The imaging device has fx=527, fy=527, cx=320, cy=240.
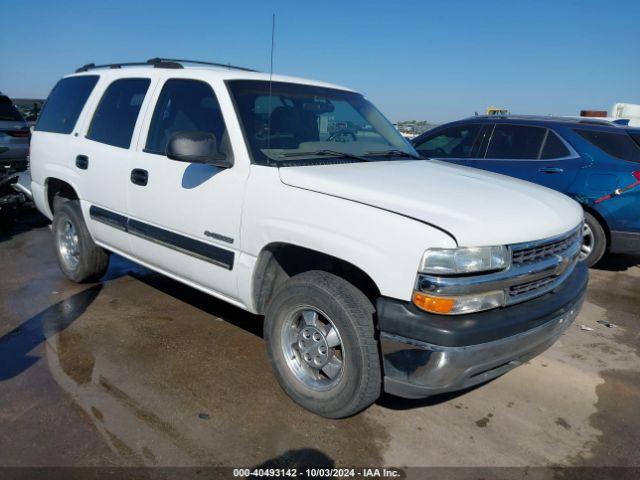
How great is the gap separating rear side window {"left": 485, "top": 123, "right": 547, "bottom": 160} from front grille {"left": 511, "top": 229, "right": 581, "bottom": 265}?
366 centimetres

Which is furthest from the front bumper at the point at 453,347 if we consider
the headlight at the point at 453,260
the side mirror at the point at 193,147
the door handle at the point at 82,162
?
the door handle at the point at 82,162

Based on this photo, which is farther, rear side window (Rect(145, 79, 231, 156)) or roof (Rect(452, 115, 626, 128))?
roof (Rect(452, 115, 626, 128))

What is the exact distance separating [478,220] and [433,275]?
37cm

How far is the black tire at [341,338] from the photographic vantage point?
2.76 m

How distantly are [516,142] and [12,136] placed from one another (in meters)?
8.70

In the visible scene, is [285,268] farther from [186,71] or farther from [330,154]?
[186,71]

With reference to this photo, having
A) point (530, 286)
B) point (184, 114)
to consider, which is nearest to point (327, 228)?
point (530, 286)

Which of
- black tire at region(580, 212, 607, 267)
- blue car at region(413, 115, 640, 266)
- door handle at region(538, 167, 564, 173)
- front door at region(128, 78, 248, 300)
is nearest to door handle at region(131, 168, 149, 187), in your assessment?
front door at region(128, 78, 248, 300)

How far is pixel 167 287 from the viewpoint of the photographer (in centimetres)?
527

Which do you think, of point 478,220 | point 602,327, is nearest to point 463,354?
point 478,220

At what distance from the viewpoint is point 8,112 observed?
32.2 feet

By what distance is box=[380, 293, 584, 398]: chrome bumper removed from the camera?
252 cm

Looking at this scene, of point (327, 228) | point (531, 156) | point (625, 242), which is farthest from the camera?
point (531, 156)

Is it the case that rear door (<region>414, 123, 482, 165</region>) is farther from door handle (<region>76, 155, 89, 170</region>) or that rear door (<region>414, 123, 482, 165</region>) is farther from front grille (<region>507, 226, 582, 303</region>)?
door handle (<region>76, 155, 89, 170</region>)
